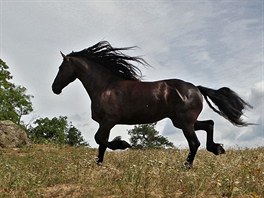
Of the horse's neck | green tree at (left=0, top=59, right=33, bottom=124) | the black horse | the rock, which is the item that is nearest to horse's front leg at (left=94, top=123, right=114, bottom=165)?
the black horse

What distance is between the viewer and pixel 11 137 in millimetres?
21750

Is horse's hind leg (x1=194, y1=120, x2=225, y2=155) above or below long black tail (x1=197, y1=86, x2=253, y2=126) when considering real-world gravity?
below

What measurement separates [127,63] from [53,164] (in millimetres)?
3007

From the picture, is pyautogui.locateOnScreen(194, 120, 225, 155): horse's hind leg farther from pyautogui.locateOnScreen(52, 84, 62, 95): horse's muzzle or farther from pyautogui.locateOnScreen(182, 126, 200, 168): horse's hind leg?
pyautogui.locateOnScreen(52, 84, 62, 95): horse's muzzle

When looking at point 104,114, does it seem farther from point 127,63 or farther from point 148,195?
point 148,195

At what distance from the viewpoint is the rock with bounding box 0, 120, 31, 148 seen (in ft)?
70.2

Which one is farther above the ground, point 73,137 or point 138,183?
point 73,137

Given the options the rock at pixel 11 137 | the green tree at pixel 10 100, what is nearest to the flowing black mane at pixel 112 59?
the rock at pixel 11 137

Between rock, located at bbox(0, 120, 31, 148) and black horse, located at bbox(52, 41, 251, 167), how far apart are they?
11.9 meters

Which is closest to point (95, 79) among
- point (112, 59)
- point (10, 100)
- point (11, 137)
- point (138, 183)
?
point (112, 59)

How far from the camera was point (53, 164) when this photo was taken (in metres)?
10.1

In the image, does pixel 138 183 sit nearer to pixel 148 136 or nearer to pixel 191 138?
pixel 191 138

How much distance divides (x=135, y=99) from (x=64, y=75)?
7.12ft

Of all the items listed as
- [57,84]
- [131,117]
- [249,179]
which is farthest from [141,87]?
[249,179]
